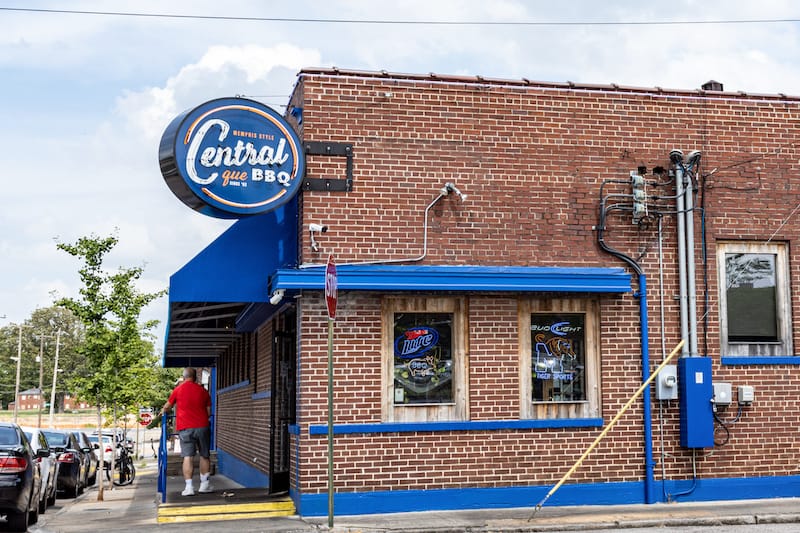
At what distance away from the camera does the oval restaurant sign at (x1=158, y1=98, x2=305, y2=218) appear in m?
11.8

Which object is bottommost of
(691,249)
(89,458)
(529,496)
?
(89,458)

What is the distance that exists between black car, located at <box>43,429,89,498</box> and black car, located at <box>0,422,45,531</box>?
7.75m

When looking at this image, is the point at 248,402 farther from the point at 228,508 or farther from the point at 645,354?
the point at 645,354

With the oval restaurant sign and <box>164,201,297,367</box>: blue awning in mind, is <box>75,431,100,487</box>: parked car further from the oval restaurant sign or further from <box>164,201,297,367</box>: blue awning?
the oval restaurant sign

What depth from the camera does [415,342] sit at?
512 inches

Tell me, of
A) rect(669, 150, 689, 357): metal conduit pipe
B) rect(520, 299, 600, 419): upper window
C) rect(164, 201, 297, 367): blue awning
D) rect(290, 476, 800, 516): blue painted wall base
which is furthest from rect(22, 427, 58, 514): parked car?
rect(669, 150, 689, 357): metal conduit pipe

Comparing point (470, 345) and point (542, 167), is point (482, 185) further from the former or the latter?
point (470, 345)

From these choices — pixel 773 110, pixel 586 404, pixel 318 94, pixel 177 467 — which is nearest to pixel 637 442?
Result: pixel 586 404

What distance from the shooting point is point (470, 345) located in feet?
42.7

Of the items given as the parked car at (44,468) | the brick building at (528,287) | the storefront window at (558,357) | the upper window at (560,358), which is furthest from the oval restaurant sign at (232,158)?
the parked car at (44,468)

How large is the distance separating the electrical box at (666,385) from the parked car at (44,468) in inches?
372

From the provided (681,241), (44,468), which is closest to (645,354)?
(681,241)

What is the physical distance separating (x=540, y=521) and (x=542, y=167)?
4.74 metres

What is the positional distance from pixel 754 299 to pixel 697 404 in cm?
194
